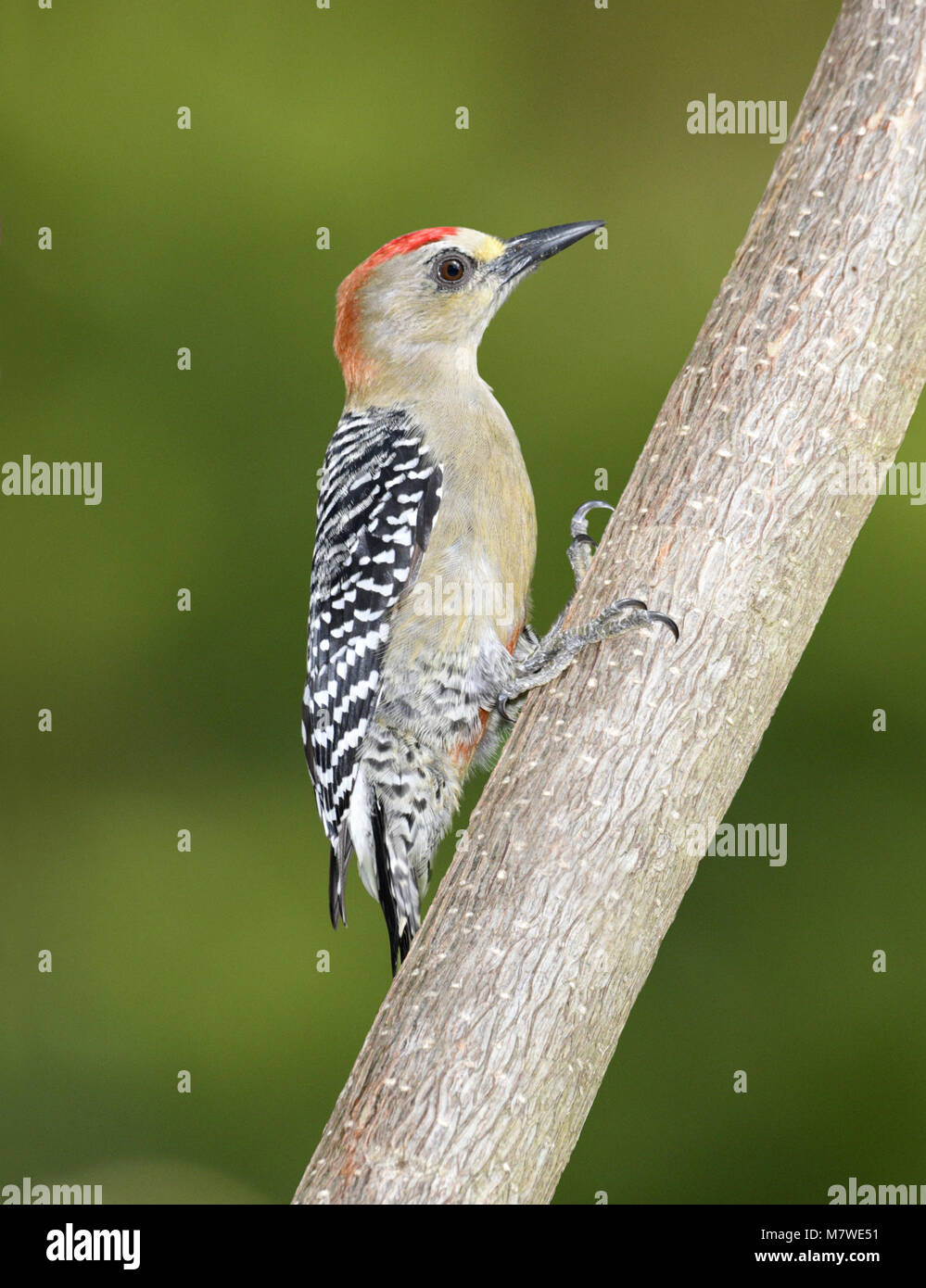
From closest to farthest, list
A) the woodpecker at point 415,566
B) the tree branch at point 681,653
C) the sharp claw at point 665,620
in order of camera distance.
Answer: the tree branch at point 681,653, the sharp claw at point 665,620, the woodpecker at point 415,566

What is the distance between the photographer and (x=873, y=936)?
4363 mm

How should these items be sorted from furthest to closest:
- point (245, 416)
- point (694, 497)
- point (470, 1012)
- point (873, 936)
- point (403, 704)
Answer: point (245, 416), point (873, 936), point (403, 704), point (694, 497), point (470, 1012)

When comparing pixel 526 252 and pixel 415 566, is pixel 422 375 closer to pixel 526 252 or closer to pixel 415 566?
pixel 526 252

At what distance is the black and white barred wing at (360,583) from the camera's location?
113 inches

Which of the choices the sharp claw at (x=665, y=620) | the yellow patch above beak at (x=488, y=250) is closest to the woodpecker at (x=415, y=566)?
the yellow patch above beak at (x=488, y=250)

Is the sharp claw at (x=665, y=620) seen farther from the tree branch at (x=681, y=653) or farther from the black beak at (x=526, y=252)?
the black beak at (x=526, y=252)

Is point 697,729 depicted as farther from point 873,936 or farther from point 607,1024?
point 873,936

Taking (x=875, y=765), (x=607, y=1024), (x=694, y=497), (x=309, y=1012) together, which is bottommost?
(x=309, y=1012)

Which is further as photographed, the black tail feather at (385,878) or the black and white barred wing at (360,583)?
the black tail feather at (385,878)

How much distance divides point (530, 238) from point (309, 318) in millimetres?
1871

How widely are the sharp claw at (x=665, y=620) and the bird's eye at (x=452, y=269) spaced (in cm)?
127

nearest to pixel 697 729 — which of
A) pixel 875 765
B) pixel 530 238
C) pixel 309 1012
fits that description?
pixel 530 238

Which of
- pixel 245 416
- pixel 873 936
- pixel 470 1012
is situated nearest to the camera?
pixel 470 1012

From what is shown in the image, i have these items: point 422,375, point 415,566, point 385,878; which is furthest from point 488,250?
point 385,878
